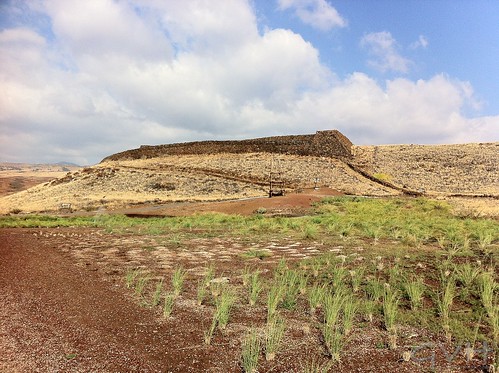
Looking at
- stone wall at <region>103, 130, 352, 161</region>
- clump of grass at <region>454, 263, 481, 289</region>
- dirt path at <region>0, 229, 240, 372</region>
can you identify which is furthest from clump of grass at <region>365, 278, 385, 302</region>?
stone wall at <region>103, 130, 352, 161</region>

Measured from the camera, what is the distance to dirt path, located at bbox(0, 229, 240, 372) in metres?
4.17

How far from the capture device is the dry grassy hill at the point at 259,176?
40781 mm

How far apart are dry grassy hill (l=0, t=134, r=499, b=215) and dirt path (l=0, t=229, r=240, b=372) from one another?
3105cm

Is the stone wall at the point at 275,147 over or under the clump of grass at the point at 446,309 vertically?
over

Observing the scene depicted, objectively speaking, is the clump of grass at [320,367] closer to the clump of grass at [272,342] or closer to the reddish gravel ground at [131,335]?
the reddish gravel ground at [131,335]

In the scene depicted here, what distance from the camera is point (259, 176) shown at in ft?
163

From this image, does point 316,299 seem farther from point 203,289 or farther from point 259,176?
point 259,176

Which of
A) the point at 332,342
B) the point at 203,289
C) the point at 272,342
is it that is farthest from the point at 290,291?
the point at 272,342

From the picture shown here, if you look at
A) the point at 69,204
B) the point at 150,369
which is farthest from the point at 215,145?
the point at 150,369

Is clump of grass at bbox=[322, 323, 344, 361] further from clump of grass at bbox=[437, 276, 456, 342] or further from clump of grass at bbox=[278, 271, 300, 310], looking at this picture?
clump of grass at bbox=[437, 276, 456, 342]

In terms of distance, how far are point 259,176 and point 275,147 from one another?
1238 cm

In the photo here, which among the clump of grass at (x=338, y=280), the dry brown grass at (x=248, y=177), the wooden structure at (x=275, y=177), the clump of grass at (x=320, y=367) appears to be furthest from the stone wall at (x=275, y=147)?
the clump of grass at (x=320, y=367)

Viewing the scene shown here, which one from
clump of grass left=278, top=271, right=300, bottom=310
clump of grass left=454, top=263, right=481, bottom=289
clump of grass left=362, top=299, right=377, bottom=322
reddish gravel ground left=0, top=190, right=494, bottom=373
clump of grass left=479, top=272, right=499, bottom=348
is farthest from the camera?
clump of grass left=454, top=263, right=481, bottom=289

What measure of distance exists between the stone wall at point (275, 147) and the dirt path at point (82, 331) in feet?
176
